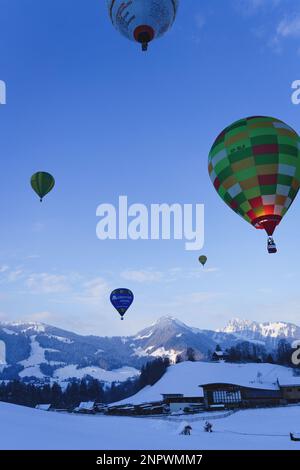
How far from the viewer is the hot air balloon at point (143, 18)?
2284 centimetres

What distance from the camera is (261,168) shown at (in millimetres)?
24750

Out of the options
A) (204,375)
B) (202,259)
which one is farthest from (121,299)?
(204,375)

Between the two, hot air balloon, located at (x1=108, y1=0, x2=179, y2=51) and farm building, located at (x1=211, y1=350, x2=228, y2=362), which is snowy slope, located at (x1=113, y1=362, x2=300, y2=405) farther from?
hot air balloon, located at (x1=108, y1=0, x2=179, y2=51)

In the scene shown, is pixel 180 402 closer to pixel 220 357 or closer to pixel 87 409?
pixel 87 409

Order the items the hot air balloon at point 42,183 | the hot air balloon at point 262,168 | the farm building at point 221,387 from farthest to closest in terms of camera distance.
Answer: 1. the farm building at point 221,387
2. the hot air balloon at point 42,183
3. the hot air balloon at point 262,168

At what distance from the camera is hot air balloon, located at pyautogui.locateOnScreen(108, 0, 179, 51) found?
2284 centimetres

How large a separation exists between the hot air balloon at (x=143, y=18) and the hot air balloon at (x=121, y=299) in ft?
123

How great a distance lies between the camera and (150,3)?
23.1 metres

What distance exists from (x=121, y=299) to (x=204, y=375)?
304 ft

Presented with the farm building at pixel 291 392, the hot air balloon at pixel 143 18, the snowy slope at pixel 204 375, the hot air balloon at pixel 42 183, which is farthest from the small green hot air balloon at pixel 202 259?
Answer: the snowy slope at pixel 204 375

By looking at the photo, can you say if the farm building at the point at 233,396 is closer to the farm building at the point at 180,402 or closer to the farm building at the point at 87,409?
the farm building at the point at 180,402
